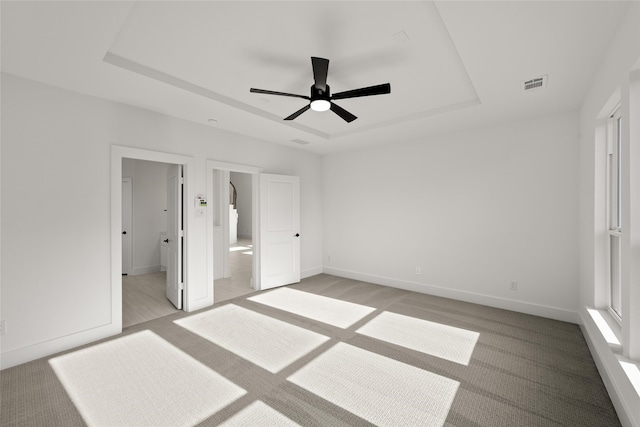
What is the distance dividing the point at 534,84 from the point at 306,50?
7.79 ft

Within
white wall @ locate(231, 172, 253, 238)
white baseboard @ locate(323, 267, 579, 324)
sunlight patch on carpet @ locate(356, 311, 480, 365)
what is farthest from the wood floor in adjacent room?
white wall @ locate(231, 172, 253, 238)

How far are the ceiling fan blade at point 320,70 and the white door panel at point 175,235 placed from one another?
253 cm

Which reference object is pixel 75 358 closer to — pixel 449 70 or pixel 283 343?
pixel 283 343

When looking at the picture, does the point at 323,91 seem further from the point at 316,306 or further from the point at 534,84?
the point at 316,306

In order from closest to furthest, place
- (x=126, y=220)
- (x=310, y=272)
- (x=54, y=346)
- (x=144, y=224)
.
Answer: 1. (x=54, y=346)
2. (x=310, y=272)
3. (x=126, y=220)
4. (x=144, y=224)

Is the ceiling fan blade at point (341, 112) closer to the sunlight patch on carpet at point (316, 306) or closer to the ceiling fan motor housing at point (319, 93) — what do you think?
the ceiling fan motor housing at point (319, 93)

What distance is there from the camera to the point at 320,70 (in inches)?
90.4

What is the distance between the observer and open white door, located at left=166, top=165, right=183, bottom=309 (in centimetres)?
400

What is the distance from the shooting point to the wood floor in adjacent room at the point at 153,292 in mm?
3814

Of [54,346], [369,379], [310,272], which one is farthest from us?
[310,272]

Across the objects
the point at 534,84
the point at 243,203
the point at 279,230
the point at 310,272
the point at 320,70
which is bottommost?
the point at 310,272

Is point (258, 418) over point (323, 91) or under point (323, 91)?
under

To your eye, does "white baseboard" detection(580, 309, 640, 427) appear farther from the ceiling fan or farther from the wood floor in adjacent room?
the wood floor in adjacent room

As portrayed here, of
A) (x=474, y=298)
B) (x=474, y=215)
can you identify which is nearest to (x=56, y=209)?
(x=474, y=215)
